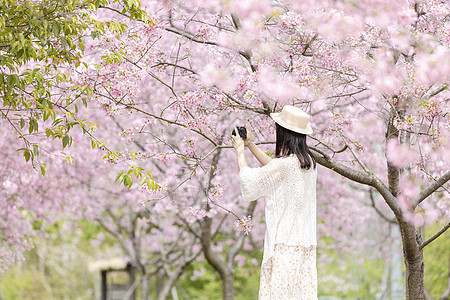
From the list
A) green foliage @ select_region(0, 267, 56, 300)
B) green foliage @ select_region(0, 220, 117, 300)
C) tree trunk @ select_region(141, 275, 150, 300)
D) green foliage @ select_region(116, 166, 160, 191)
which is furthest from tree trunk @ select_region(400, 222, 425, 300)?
green foliage @ select_region(0, 220, 117, 300)

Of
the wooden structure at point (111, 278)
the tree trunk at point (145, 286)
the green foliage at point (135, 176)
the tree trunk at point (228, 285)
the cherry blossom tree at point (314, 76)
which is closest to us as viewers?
the green foliage at point (135, 176)

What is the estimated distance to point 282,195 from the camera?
14.6 ft

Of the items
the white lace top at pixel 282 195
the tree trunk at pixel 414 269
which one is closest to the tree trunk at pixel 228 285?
the tree trunk at pixel 414 269

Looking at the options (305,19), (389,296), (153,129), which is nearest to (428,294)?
(389,296)

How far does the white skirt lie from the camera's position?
441cm

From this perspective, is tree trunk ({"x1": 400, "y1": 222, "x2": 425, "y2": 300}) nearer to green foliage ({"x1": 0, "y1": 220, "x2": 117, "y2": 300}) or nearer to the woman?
the woman

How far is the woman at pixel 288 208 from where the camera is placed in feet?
14.5

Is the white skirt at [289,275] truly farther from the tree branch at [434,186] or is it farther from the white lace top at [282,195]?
the tree branch at [434,186]

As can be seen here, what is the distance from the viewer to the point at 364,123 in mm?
6324

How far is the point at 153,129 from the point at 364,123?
443cm

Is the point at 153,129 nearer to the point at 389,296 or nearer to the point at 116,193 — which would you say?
the point at 116,193

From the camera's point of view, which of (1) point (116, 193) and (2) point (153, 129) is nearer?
(2) point (153, 129)

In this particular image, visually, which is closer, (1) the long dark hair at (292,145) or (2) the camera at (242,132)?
(1) the long dark hair at (292,145)

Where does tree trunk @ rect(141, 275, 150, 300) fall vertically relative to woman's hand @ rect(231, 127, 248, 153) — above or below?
below
